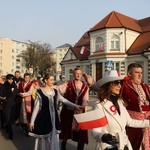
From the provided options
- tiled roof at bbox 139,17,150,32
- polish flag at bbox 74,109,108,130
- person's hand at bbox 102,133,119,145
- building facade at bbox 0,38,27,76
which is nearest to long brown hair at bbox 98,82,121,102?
polish flag at bbox 74,109,108,130

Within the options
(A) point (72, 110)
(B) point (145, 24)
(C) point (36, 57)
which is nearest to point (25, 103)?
(A) point (72, 110)

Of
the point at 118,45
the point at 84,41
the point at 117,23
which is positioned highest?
the point at 117,23

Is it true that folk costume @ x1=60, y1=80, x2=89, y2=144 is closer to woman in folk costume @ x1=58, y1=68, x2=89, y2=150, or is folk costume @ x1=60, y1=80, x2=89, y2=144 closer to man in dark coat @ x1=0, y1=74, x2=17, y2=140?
woman in folk costume @ x1=58, y1=68, x2=89, y2=150

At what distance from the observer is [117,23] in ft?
99.8

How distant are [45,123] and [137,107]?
6.31 feet

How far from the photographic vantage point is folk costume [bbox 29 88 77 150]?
4879 millimetres

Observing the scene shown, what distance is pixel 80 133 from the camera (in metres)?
5.41

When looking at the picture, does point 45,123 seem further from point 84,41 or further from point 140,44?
point 84,41

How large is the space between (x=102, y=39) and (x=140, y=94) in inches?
1074

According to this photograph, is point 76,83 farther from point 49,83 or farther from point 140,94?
point 140,94

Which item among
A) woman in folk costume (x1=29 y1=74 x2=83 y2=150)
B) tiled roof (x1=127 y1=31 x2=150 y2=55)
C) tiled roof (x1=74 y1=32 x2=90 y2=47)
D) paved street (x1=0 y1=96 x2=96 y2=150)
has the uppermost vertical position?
tiled roof (x1=74 y1=32 x2=90 y2=47)

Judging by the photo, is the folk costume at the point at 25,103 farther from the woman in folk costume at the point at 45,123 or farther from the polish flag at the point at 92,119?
the polish flag at the point at 92,119

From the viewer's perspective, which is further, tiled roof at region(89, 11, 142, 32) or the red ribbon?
tiled roof at region(89, 11, 142, 32)

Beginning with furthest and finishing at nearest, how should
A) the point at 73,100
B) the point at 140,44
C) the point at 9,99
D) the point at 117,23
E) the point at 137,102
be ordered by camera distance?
the point at 117,23 → the point at 140,44 → the point at 9,99 → the point at 73,100 → the point at 137,102
